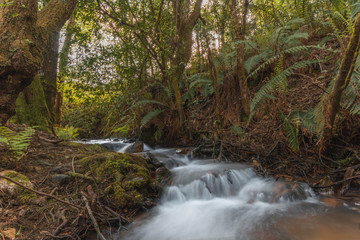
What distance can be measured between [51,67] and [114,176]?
463 cm

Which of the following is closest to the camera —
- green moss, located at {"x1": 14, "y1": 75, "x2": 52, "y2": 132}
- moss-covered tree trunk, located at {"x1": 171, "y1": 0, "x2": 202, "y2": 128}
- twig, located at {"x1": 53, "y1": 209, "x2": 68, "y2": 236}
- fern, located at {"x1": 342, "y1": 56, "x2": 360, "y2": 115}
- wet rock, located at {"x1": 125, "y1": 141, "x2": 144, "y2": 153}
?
twig, located at {"x1": 53, "y1": 209, "x2": 68, "y2": 236}

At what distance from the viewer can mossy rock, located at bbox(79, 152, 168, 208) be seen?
104 inches

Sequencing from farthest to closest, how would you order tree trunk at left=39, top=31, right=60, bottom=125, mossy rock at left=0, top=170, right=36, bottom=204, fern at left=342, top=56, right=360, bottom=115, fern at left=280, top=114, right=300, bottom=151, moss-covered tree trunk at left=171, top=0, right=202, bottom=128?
tree trunk at left=39, top=31, right=60, bottom=125
moss-covered tree trunk at left=171, top=0, right=202, bottom=128
fern at left=280, top=114, right=300, bottom=151
fern at left=342, top=56, right=360, bottom=115
mossy rock at left=0, top=170, right=36, bottom=204

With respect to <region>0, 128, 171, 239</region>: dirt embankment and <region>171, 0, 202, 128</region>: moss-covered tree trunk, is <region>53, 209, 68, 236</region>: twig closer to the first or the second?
<region>0, 128, 171, 239</region>: dirt embankment

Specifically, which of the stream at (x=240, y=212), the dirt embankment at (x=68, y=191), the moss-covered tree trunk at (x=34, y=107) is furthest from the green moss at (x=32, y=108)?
the stream at (x=240, y=212)

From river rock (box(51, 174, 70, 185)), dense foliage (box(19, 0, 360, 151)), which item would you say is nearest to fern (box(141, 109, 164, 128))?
dense foliage (box(19, 0, 360, 151))

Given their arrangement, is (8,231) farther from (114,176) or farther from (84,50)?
(84,50)

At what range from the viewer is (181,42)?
6895mm

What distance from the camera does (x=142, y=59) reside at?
627 centimetres

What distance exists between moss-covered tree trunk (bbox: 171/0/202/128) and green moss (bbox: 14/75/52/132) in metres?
3.31

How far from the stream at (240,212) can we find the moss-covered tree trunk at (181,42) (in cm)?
261

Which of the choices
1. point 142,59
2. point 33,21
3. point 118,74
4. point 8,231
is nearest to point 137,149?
point 118,74

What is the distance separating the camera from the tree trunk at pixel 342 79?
1.98 meters

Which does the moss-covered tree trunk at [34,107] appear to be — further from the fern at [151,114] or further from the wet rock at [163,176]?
the wet rock at [163,176]
